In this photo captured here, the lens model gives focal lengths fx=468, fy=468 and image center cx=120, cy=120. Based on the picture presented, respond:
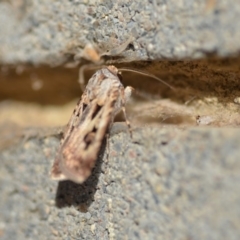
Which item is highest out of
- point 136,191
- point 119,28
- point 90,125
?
Result: point 119,28

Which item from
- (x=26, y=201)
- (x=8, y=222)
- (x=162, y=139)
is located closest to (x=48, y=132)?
(x=26, y=201)

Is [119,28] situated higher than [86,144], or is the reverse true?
[119,28]

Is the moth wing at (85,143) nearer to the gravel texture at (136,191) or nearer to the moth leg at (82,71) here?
the gravel texture at (136,191)

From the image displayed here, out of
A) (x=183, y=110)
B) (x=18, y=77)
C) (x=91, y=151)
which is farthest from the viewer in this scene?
(x=18, y=77)

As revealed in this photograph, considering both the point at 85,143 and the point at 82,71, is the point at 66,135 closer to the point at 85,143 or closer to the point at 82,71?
the point at 85,143

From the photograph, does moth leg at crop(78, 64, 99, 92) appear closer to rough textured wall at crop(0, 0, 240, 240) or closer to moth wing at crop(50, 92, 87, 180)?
rough textured wall at crop(0, 0, 240, 240)

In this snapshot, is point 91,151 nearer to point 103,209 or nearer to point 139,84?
point 103,209

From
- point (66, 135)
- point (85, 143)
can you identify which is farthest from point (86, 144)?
point (66, 135)

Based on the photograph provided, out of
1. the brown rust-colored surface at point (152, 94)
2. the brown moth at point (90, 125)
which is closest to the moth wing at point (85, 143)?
the brown moth at point (90, 125)
